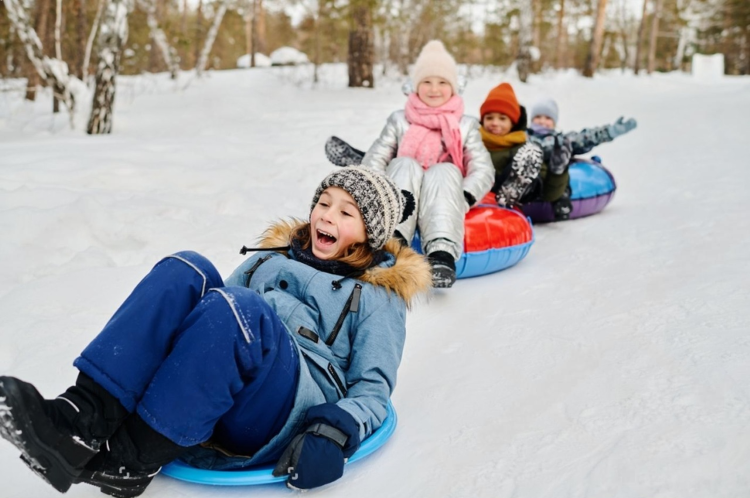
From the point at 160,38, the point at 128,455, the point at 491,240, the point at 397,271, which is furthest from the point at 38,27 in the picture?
the point at 128,455

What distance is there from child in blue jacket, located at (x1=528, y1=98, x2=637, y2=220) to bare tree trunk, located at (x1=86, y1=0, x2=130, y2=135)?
3.73 meters

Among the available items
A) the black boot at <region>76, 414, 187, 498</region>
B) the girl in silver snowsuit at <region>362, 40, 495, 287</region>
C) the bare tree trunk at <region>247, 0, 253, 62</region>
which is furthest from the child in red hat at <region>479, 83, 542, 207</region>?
the bare tree trunk at <region>247, 0, 253, 62</region>

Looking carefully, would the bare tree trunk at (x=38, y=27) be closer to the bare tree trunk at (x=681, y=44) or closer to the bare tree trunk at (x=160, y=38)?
the bare tree trunk at (x=160, y=38)

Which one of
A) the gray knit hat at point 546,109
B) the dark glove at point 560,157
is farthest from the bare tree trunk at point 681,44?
the dark glove at point 560,157

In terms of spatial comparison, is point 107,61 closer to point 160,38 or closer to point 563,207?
point 563,207

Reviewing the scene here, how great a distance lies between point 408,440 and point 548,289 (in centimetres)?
156

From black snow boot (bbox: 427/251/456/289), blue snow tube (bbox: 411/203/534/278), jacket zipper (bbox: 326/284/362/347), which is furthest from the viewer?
blue snow tube (bbox: 411/203/534/278)

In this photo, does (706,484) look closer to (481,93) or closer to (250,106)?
(250,106)

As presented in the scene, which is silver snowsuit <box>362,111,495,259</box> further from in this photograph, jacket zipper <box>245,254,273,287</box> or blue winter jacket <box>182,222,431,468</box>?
jacket zipper <box>245,254,273,287</box>

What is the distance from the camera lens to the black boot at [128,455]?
1457 mm

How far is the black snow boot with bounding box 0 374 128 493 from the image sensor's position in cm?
127

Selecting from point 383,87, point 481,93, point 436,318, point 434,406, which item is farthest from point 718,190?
point 383,87

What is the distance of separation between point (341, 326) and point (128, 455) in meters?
0.64

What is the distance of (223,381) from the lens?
4.76 feet
